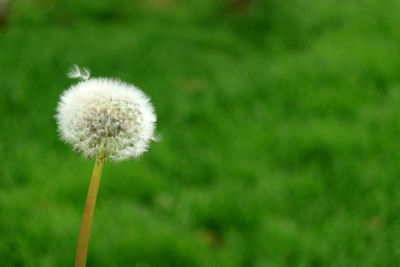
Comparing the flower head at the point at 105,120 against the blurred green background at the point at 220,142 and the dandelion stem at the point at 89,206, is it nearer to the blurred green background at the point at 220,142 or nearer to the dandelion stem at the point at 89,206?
the dandelion stem at the point at 89,206

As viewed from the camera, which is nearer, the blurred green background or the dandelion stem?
the dandelion stem

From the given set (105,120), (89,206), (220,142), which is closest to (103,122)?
(105,120)

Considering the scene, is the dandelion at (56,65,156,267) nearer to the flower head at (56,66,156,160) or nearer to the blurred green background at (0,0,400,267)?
the flower head at (56,66,156,160)

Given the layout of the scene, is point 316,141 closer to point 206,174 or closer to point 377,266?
point 206,174

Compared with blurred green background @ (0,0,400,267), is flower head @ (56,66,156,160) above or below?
below

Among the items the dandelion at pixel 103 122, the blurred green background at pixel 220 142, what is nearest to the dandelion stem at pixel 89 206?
the dandelion at pixel 103 122

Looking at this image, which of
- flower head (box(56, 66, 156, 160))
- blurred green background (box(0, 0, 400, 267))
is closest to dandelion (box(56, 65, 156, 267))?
flower head (box(56, 66, 156, 160))

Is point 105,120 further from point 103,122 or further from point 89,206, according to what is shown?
point 89,206
